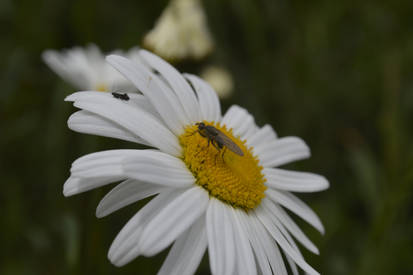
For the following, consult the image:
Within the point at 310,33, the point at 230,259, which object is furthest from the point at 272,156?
the point at 310,33

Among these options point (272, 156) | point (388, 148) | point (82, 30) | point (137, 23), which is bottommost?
point (272, 156)

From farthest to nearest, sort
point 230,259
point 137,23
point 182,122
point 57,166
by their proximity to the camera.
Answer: point 137,23, point 57,166, point 182,122, point 230,259

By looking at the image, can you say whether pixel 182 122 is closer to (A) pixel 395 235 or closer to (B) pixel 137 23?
(A) pixel 395 235

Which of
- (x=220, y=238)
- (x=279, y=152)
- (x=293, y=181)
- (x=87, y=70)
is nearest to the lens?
(x=220, y=238)

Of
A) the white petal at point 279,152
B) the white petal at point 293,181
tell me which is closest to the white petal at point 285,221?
the white petal at point 293,181

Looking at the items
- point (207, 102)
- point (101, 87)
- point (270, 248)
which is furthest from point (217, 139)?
point (101, 87)

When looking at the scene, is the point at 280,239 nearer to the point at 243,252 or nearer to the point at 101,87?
the point at 243,252

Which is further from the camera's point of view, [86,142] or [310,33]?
[310,33]
